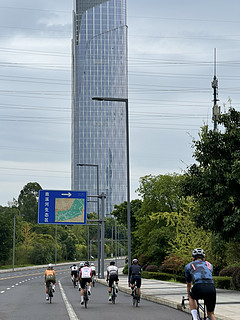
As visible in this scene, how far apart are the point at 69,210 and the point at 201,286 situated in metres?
42.0

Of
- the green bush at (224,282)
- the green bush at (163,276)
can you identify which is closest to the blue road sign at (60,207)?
the green bush at (163,276)

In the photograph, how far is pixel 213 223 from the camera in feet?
95.6

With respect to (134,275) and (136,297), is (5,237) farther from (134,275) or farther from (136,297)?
(136,297)

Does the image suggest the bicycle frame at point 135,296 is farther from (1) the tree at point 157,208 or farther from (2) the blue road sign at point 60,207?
(1) the tree at point 157,208

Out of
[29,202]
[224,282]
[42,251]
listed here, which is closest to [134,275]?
[224,282]

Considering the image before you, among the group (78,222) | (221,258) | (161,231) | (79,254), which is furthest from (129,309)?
(79,254)

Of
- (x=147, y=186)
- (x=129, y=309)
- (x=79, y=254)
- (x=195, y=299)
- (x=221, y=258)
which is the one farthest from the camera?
(x=79, y=254)

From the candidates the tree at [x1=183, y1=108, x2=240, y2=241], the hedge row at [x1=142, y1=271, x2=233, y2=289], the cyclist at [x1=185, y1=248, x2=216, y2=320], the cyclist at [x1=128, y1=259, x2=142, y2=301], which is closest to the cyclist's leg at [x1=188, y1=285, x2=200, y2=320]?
the cyclist at [x1=185, y1=248, x2=216, y2=320]

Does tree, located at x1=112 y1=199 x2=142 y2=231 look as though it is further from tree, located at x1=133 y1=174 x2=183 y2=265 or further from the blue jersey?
the blue jersey

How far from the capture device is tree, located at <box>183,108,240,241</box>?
91.5 feet

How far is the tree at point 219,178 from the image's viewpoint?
91.5 feet

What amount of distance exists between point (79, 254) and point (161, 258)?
8559 cm

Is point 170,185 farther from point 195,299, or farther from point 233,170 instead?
point 195,299

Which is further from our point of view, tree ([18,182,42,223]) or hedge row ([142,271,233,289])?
tree ([18,182,42,223])
